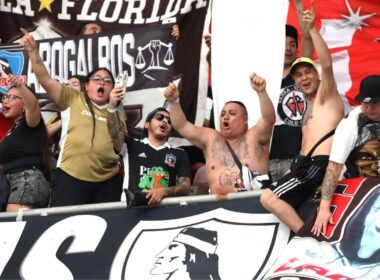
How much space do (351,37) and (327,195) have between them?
10.5 feet

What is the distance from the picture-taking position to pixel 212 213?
684cm

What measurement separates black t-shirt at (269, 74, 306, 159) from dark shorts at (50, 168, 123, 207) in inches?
55.2

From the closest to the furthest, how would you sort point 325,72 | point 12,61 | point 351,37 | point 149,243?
point 325,72 < point 149,243 < point 351,37 < point 12,61

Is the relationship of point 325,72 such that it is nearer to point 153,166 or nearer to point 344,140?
point 344,140

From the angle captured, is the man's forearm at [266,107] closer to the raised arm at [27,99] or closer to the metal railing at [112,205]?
the metal railing at [112,205]

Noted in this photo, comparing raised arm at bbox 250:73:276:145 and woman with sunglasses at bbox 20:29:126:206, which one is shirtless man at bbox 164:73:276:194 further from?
woman with sunglasses at bbox 20:29:126:206

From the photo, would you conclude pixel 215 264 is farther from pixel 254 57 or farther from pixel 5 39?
pixel 5 39

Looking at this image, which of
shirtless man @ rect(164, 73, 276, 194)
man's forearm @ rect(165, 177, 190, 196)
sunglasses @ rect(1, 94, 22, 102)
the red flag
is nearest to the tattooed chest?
shirtless man @ rect(164, 73, 276, 194)

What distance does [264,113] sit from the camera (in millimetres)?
7219

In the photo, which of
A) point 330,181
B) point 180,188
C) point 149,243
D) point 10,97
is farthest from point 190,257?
point 10,97

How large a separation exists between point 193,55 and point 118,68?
0.76 meters

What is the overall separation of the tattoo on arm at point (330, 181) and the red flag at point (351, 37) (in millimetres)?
2743

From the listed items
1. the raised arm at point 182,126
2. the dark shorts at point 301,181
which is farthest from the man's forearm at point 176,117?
the dark shorts at point 301,181

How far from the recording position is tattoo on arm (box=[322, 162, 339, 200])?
605 centimetres
